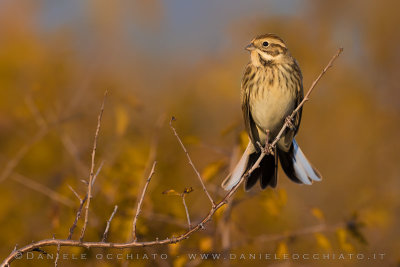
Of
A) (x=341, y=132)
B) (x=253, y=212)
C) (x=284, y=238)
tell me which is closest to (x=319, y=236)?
(x=284, y=238)

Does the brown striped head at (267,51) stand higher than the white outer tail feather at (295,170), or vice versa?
the brown striped head at (267,51)

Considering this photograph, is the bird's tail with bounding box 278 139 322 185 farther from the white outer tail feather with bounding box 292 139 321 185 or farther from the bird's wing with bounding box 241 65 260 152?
the bird's wing with bounding box 241 65 260 152

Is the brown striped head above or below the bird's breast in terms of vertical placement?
above

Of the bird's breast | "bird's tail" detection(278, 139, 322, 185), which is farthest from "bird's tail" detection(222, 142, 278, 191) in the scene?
the bird's breast

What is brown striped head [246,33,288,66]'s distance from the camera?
486 centimetres

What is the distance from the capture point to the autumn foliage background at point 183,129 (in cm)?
475

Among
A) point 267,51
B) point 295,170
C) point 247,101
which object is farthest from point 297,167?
point 267,51

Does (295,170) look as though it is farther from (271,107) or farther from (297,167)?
(271,107)

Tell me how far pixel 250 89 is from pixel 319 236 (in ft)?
4.15

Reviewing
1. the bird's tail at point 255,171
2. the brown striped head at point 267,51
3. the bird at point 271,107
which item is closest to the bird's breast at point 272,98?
the bird at point 271,107

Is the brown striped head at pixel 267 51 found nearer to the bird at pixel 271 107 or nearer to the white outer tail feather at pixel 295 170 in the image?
the bird at pixel 271 107

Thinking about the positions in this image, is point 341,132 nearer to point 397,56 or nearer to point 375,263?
point 397,56

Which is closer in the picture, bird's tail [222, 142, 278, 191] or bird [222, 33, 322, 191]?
bird's tail [222, 142, 278, 191]

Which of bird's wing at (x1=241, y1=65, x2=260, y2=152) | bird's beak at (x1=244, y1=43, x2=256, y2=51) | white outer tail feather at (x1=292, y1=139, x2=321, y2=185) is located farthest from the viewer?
bird's beak at (x1=244, y1=43, x2=256, y2=51)
